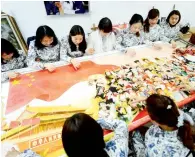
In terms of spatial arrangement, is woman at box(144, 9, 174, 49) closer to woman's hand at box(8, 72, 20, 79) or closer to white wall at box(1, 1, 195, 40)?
white wall at box(1, 1, 195, 40)

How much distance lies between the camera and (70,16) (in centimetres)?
313

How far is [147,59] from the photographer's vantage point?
6.36 ft

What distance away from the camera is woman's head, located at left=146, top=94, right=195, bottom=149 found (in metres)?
1.10

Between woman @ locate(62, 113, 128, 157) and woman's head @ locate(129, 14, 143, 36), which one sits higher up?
woman's head @ locate(129, 14, 143, 36)

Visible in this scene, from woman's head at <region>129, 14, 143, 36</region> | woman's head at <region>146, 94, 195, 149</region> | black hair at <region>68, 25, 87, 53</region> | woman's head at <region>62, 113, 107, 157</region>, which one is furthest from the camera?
woman's head at <region>129, 14, 143, 36</region>

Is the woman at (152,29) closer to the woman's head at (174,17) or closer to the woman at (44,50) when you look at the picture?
the woman's head at (174,17)

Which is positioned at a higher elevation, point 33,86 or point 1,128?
point 33,86

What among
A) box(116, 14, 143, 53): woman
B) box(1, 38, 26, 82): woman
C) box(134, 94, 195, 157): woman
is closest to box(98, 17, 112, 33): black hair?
box(116, 14, 143, 53): woman

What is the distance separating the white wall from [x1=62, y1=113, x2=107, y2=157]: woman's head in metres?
2.56

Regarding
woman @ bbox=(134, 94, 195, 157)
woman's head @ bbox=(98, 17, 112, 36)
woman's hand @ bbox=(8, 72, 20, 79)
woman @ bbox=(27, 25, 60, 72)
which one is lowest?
woman @ bbox=(134, 94, 195, 157)

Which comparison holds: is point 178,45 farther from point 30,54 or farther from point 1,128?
point 1,128

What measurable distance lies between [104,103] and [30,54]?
1.08 meters

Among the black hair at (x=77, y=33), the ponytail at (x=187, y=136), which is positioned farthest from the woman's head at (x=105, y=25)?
the ponytail at (x=187, y=136)

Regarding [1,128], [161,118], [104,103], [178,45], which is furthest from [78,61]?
[178,45]
